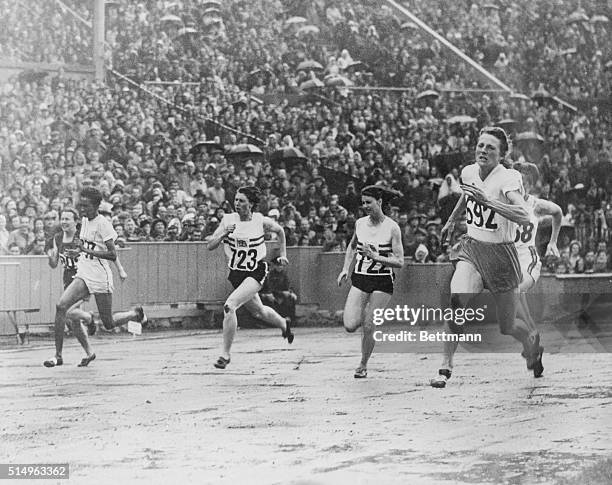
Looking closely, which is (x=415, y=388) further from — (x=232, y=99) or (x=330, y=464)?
(x=232, y=99)

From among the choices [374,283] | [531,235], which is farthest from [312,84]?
[531,235]

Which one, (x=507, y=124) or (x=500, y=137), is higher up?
(x=507, y=124)

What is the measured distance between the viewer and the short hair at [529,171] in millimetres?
8500

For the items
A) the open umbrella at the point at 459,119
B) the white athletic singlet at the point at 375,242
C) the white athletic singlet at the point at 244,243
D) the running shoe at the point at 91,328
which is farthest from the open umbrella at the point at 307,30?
the running shoe at the point at 91,328

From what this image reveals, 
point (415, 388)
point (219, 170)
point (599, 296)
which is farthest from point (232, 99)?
point (599, 296)

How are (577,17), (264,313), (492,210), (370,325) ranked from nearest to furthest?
(492,210), (370,325), (577,17), (264,313)

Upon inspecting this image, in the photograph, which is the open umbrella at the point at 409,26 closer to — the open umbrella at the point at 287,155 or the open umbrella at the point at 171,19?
the open umbrella at the point at 287,155

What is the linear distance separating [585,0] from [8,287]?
4675 millimetres

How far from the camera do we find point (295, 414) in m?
7.31

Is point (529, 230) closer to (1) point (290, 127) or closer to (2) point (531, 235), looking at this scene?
(2) point (531, 235)

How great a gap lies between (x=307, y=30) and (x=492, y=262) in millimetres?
2295

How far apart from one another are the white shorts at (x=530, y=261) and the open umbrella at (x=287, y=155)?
67.8 inches

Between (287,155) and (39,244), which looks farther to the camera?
(39,244)

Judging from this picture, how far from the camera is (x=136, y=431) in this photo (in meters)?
7.09
